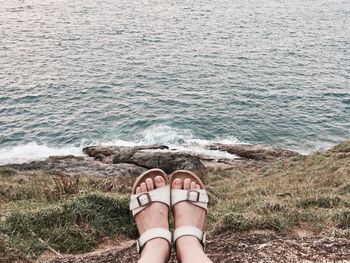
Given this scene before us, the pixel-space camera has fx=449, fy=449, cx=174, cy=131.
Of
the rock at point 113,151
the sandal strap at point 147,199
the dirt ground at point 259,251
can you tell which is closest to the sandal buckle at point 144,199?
the sandal strap at point 147,199

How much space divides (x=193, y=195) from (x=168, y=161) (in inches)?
719

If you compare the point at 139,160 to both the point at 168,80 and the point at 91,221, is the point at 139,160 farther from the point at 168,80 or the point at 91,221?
the point at 91,221

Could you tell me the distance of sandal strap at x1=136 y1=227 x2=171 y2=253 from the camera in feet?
13.5

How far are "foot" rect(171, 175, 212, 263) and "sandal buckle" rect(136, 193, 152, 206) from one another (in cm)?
30

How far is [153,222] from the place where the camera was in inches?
176

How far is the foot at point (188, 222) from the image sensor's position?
374 cm

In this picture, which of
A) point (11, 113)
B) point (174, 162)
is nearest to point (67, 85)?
point (11, 113)

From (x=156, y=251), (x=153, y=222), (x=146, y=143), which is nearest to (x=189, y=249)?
(x=156, y=251)

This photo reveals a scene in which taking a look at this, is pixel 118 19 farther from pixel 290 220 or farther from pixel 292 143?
pixel 290 220

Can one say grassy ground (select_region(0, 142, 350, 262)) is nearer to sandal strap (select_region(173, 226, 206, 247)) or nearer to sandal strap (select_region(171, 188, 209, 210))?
sandal strap (select_region(171, 188, 209, 210))

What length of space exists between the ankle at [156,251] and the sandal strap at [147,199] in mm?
768

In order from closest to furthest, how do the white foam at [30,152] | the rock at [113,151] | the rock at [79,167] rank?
1. the rock at [79,167]
2. the rock at [113,151]
3. the white foam at [30,152]

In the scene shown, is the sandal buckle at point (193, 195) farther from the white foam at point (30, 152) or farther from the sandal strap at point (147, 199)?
the white foam at point (30, 152)

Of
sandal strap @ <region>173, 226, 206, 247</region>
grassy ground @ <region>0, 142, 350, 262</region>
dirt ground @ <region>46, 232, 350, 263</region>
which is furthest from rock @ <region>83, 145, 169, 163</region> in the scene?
sandal strap @ <region>173, 226, 206, 247</region>
